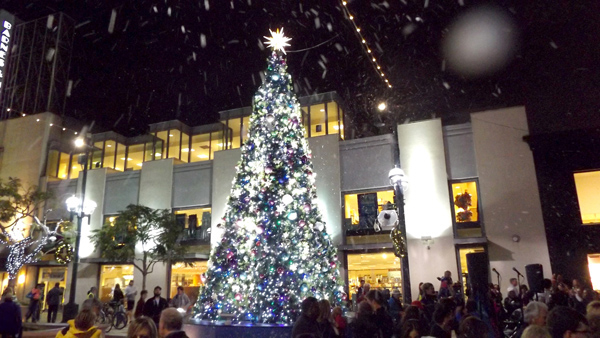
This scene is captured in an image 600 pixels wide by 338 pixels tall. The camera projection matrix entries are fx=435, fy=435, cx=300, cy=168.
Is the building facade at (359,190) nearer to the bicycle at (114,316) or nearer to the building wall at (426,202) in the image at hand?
the building wall at (426,202)

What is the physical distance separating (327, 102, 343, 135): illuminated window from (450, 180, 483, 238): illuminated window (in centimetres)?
723

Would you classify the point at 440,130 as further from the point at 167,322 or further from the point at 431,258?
the point at 167,322

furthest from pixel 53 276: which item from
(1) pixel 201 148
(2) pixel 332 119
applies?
(2) pixel 332 119

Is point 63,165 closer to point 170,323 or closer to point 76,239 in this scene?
point 76,239

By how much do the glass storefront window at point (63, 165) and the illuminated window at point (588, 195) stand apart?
102 ft

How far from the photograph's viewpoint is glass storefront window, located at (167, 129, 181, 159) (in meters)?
29.3

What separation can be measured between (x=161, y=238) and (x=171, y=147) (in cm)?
865

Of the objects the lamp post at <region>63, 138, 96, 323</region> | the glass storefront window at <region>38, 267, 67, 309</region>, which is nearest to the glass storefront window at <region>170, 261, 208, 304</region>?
the lamp post at <region>63, 138, 96, 323</region>

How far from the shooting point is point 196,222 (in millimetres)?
25531

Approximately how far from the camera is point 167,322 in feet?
13.3

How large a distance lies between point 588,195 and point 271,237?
15190 millimetres

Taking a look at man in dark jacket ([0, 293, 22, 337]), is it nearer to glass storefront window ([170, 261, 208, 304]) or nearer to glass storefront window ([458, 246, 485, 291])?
glass storefront window ([170, 261, 208, 304])

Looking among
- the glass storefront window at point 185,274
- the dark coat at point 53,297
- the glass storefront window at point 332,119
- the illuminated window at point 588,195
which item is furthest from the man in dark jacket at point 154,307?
the illuminated window at point 588,195

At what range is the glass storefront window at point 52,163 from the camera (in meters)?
30.2
